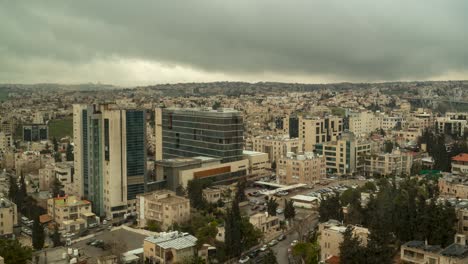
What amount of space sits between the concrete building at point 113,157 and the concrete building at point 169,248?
18.5 feet

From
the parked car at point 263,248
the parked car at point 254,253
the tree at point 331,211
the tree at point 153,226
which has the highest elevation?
the tree at point 331,211

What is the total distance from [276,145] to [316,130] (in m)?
3.08

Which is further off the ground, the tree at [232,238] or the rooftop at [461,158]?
the rooftop at [461,158]

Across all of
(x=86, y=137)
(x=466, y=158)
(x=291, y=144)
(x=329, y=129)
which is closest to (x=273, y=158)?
(x=291, y=144)

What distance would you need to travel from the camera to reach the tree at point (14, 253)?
10.9 m

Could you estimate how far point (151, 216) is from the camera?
623 inches

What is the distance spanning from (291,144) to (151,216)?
1187cm

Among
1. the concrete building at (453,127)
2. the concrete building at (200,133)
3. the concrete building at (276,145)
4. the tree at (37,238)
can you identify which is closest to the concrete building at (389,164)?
the concrete building at (276,145)

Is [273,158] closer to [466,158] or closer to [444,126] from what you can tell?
[466,158]

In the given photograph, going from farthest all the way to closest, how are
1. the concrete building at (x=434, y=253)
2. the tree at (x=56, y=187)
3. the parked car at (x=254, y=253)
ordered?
the tree at (x=56, y=187) → the parked car at (x=254, y=253) → the concrete building at (x=434, y=253)

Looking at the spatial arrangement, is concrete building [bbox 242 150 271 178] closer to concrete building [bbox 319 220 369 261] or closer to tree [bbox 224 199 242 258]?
tree [bbox 224 199 242 258]

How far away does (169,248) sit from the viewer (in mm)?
11766

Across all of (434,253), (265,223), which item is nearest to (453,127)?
(265,223)

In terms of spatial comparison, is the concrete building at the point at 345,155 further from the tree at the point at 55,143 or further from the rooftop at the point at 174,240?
the tree at the point at 55,143
